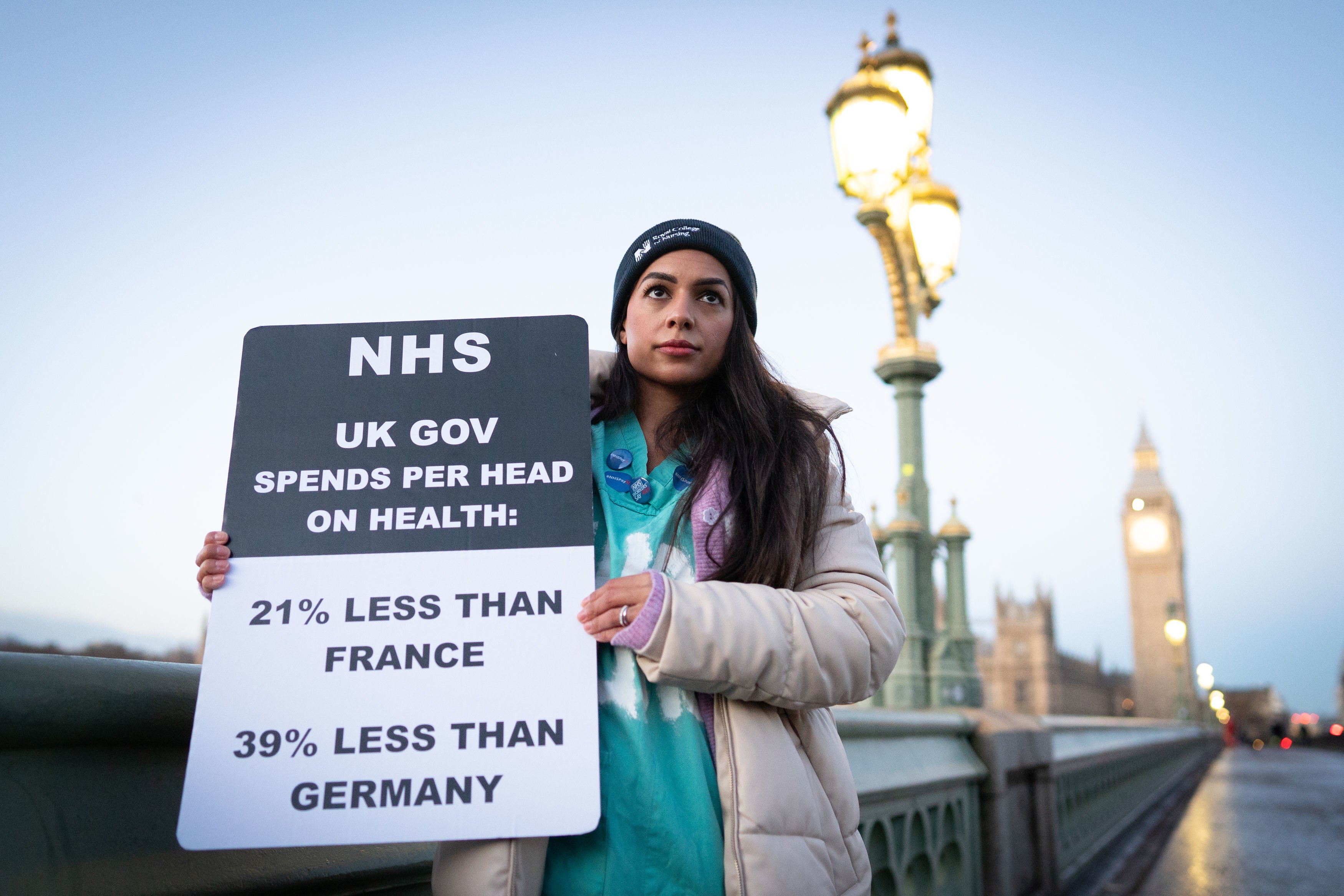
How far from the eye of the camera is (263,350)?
1.67 meters

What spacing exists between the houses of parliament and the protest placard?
59839 millimetres

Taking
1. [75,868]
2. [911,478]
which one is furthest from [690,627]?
[911,478]

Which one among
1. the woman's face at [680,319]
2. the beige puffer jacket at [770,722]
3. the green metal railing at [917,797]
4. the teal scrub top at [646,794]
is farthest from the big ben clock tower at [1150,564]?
the teal scrub top at [646,794]

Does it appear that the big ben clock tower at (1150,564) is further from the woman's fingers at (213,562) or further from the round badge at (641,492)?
the woman's fingers at (213,562)

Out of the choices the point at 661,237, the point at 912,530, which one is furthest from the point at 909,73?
the point at 661,237

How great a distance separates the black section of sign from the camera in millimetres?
1558

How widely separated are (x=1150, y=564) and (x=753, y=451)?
336 feet

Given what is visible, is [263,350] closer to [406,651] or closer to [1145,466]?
[406,651]

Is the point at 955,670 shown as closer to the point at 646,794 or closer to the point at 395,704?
the point at 646,794

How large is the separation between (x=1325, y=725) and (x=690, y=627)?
9241cm

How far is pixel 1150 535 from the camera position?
93000 millimetres

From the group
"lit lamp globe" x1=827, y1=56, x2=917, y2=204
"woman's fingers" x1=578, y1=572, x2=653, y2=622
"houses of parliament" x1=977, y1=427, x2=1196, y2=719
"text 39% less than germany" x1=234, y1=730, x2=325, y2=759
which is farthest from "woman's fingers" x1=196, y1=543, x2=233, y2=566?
"houses of parliament" x1=977, y1=427, x2=1196, y2=719

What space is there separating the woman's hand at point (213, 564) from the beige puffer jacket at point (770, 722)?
53 cm

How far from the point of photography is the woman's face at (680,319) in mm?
1822
